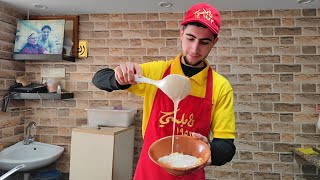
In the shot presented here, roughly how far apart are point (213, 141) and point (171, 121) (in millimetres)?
195

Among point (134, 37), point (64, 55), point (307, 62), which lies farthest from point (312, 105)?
point (64, 55)

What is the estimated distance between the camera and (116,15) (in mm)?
2840

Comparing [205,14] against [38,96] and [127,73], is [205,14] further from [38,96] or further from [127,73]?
[38,96]

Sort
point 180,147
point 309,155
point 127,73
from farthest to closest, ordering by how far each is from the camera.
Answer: point 309,155 < point 180,147 < point 127,73

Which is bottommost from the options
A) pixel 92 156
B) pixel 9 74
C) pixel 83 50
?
pixel 92 156

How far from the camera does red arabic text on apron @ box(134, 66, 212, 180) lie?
111 cm

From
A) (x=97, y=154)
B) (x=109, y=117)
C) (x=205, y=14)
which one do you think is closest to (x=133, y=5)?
(x=109, y=117)

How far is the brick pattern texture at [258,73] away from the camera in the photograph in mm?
2564

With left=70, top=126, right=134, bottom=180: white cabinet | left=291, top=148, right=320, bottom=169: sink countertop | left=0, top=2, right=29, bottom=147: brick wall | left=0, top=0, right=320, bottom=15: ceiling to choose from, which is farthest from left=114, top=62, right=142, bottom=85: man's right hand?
left=0, top=2, right=29, bottom=147: brick wall

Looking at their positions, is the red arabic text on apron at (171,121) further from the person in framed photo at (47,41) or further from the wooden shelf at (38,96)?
the person in framed photo at (47,41)

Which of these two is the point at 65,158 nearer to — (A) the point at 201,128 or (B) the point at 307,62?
(A) the point at 201,128

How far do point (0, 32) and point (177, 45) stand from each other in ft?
5.79

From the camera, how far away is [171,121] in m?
1.12

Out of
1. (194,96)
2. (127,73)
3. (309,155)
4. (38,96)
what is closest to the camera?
(127,73)
